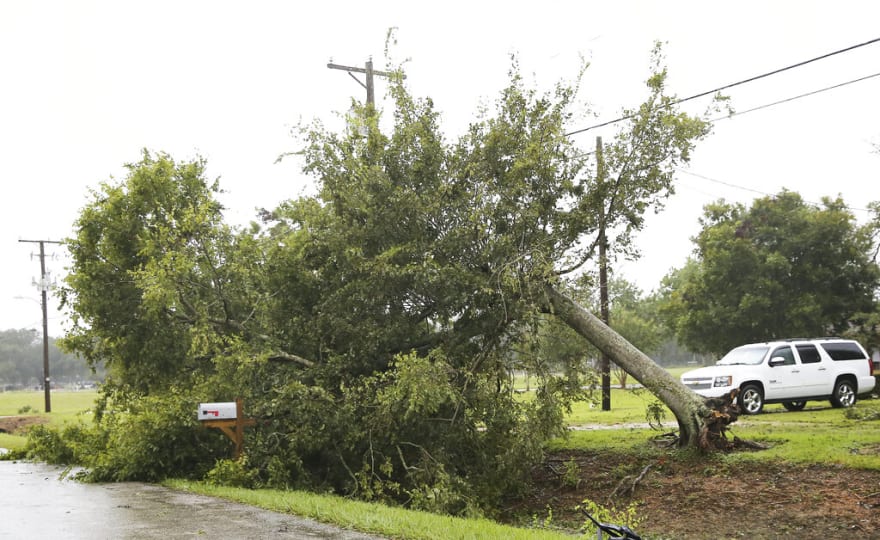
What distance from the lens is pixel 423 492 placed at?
12195 millimetres

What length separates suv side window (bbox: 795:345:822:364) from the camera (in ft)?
66.7

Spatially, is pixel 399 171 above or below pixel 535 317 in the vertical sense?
above

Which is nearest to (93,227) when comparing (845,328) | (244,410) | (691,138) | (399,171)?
(244,410)

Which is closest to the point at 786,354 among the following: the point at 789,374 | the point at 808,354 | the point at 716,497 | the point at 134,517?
the point at 789,374

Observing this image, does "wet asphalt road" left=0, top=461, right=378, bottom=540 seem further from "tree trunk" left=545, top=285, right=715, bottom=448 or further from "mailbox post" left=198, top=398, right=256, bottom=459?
"tree trunk" left=545, top=285, right=715, bottom=448

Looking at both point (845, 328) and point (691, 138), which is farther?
point (845, 328)

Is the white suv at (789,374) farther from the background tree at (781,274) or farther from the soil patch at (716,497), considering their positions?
the background tree at (781,274)

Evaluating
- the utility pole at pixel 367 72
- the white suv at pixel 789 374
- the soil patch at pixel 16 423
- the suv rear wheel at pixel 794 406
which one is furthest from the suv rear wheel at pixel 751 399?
the soil patch at pixel 16 423

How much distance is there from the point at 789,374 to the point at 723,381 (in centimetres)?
183

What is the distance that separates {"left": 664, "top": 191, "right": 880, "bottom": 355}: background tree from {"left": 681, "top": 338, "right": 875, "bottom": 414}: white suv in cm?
1503

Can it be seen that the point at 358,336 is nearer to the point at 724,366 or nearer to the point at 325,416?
the point at 325,416

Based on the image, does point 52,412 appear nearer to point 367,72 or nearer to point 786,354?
point 367,72

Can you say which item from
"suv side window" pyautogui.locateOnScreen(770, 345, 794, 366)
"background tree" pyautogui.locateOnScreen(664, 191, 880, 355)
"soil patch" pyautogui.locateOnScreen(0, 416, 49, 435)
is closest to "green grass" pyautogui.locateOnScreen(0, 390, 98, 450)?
"soil patch" pyautogui.locateOnScreen(0, 416, 49, 435)

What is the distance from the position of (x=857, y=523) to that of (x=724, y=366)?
11.2 metres
